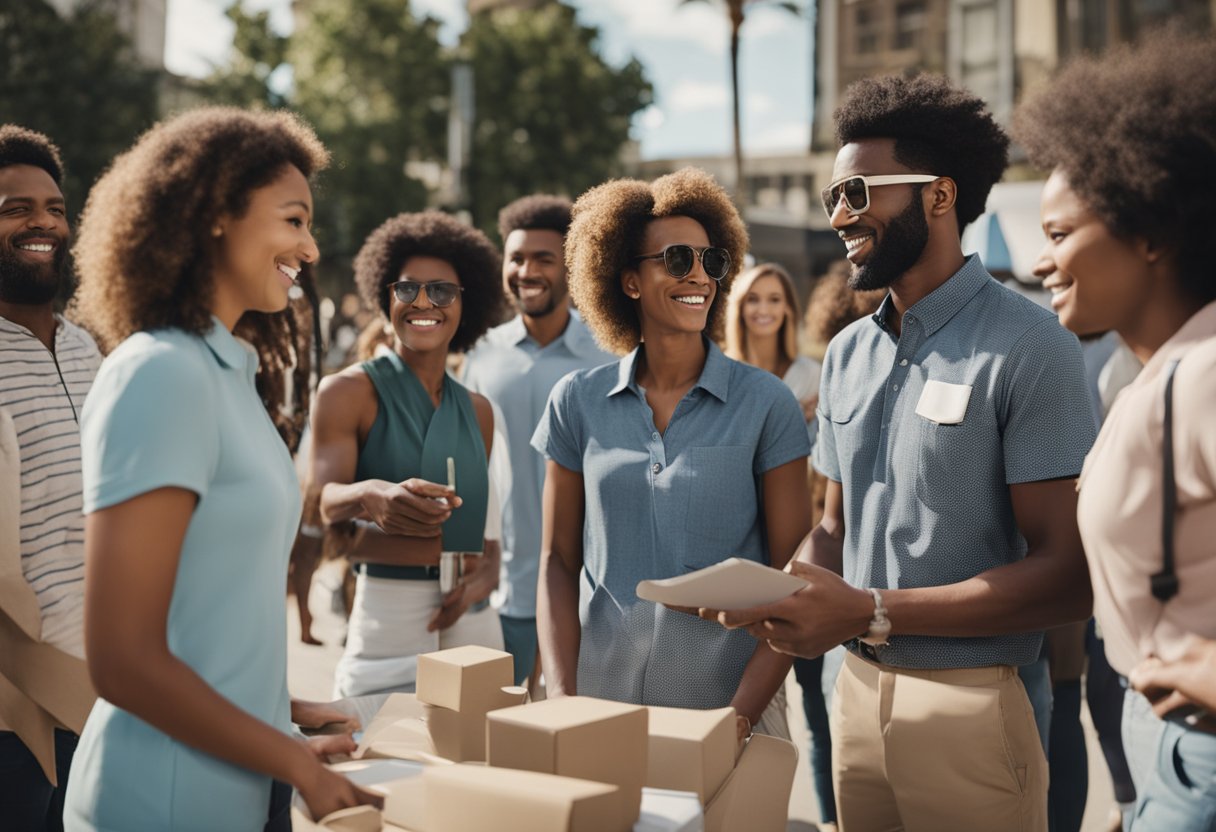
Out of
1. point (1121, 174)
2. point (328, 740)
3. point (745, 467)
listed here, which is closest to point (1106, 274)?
point (1121, 174)

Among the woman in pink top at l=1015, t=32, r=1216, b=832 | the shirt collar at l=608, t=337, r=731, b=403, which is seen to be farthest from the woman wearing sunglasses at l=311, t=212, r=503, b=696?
the woman in pink top at l=1015, t=32, r=1216, b=832

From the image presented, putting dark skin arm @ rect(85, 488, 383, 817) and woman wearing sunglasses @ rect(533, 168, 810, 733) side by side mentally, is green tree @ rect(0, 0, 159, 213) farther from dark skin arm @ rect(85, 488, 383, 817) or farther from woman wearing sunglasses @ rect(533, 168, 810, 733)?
dark skin arm @ rect(85, 488, 383, 817)

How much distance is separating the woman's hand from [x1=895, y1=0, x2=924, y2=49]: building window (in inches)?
1558

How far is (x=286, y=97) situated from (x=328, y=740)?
106ft

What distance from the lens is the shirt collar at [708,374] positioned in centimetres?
280

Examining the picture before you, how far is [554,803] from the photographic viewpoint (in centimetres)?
162

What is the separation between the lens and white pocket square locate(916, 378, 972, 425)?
8.01 ft

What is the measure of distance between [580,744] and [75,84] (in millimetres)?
20723

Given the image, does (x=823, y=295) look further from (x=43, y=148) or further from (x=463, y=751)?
(x=463, y=751)

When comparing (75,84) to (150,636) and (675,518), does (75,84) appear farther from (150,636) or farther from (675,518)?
(150,636)

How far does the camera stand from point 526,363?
491 cm

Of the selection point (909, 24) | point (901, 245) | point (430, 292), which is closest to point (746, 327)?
point (430, 292)

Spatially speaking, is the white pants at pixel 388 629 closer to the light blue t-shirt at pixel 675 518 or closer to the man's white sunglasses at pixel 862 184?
the light blue t-shirt at pixel 675 518

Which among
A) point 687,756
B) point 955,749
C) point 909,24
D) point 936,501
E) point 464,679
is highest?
point 909,24
